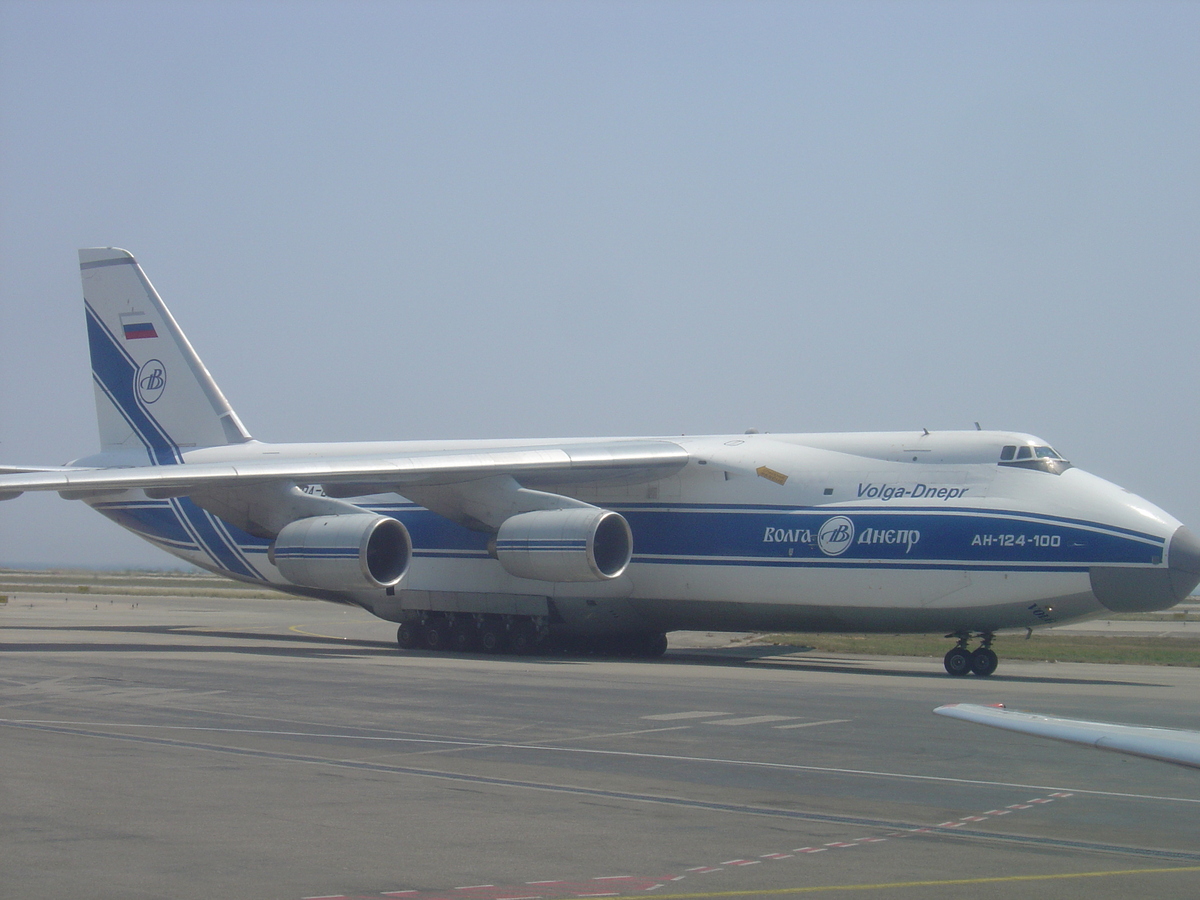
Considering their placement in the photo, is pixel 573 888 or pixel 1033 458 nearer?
pixel 573 888

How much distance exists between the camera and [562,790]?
10031mm

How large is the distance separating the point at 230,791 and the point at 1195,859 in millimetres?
6541

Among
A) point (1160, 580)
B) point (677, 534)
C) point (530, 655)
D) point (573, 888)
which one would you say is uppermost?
point (677, 534)

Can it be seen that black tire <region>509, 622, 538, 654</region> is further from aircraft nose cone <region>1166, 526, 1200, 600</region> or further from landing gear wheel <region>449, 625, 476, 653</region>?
aircraft nose cone <region>1166, 526, 1200, 600</region>

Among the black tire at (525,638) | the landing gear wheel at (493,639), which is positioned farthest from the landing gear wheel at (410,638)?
the black tire at (525,638)

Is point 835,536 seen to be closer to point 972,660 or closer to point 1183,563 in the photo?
point 972,660

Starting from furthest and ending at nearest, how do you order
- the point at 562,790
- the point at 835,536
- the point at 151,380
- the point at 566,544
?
the point at 151,380 < the point at 566,544 < the point at 835,536 < the point at 562,790

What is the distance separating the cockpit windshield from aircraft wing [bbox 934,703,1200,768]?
1526 centimetres

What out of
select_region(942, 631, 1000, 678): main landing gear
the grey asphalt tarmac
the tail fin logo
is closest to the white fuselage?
select_region(942, 631, 1000, 678): main landing gear

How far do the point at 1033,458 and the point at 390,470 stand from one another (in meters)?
10.8

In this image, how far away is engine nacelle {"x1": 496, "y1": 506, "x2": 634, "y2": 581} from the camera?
75.0 ft

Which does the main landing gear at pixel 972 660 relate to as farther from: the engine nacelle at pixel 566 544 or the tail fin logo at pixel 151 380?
the tail fin logo at pixel 151 380

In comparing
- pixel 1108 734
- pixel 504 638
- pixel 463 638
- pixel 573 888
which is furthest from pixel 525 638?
pixel 1108 734

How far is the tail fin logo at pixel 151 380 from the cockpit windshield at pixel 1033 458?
18.6 metres
